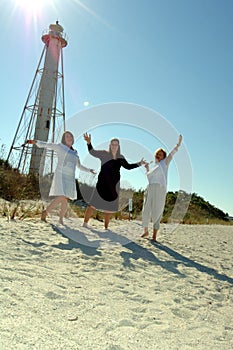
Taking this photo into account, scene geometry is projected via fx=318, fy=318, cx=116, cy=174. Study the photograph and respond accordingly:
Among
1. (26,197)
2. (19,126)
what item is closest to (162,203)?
(26,197)

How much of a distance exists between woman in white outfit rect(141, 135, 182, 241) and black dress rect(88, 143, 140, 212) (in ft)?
1.99

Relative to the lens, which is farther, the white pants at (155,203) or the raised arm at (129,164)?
the raised arm at (129,164)

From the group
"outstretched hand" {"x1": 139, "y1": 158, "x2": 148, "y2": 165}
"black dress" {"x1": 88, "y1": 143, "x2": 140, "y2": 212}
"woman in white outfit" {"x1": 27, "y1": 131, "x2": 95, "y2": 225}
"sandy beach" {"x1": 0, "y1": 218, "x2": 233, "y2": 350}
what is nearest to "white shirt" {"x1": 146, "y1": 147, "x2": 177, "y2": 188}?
"outstretched hand" {"x1": 139, "y1": 158, "x2": 148, "y2": 165}

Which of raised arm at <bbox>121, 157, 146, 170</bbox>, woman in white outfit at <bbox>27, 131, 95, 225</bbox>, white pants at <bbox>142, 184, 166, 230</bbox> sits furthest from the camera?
raised arm at <bbox>121, 157, 146, 170</bbox>

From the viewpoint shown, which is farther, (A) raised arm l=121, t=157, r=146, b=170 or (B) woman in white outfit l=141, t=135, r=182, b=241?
(A) raised arm l=121, t=157, r=146, b=170

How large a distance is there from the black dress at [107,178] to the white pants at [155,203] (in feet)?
2.30

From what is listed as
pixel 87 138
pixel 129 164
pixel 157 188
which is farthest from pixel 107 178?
pixel 157 188

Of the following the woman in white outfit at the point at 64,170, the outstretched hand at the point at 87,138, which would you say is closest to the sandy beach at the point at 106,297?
the woman in white outfit at the point at 64,170

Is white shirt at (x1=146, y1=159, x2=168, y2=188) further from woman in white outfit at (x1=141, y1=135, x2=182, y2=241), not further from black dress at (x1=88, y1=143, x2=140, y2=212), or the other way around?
black dress at (x1=88, y1=143, x2=140, y2=212)

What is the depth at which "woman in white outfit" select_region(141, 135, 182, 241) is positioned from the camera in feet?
18.8

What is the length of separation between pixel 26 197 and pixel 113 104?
4749 millimetres

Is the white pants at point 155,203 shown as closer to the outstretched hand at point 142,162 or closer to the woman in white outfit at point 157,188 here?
the woman in white outfit at point 157,188

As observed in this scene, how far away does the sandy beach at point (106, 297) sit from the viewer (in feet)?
6.65

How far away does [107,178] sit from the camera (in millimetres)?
6215
